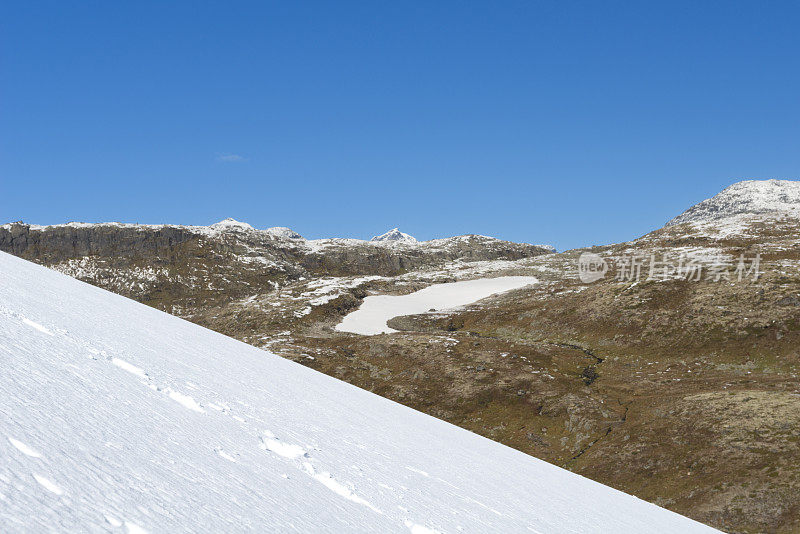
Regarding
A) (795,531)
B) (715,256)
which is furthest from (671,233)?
(795,531)

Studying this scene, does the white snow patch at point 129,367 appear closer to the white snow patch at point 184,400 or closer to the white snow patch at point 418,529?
the white snow patch at point 184,400

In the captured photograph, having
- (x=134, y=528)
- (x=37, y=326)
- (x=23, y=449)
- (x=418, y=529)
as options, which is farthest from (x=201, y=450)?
(x=37, y=326)

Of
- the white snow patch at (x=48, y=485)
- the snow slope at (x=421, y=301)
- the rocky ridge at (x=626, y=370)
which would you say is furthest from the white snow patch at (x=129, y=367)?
the snow slope at (x=421, y=301)

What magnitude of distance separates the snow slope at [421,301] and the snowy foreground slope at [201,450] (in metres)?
87.8

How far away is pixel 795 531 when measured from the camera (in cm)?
2981

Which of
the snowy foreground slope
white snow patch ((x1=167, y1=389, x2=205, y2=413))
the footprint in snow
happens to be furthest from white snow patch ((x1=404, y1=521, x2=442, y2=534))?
white snow patch ((x1=167, y1=389, x2=205, y2=413))

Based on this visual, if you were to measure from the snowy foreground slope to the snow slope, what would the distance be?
87782mm

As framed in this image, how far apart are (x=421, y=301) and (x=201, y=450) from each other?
120 metres

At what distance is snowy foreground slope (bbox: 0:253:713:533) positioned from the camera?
4551 millimetres

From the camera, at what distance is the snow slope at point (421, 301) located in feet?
352

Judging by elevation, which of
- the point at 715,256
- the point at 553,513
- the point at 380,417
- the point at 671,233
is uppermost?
the point at 671,233

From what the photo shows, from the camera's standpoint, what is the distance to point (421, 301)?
126188mm

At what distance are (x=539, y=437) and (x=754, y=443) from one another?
731 inches

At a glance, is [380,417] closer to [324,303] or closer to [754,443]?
[754,443]
